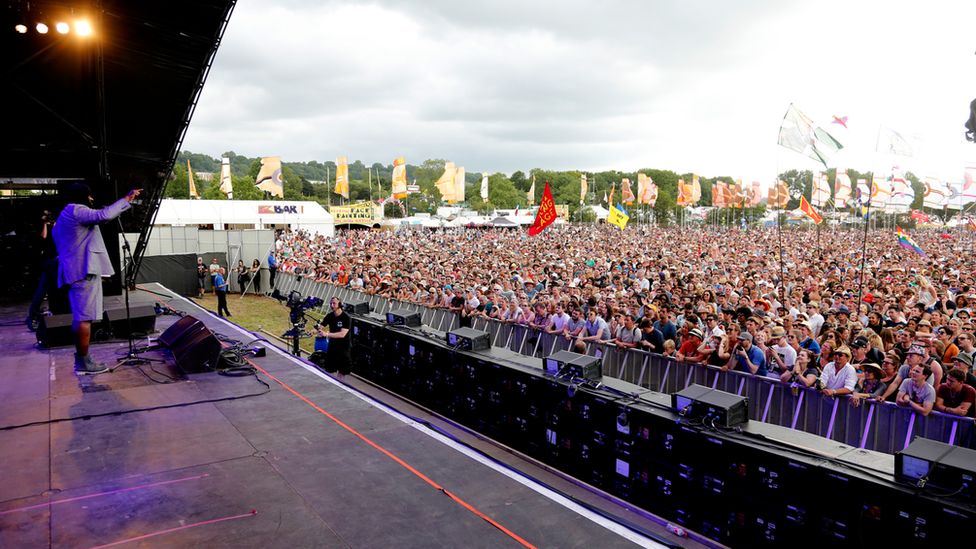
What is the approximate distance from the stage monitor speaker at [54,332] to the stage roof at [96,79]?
311 cm

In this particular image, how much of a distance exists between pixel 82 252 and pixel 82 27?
12.9 ft

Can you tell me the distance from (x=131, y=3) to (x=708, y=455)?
1026 centimetres

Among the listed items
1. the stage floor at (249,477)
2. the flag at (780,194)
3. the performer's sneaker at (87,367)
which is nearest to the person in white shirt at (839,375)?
the stage floor at (249,477)

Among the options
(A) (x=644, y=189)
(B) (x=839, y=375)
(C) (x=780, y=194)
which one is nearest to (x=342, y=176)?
(A) (x=644, y=189)

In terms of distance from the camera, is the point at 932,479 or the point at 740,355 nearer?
the point at 932,479

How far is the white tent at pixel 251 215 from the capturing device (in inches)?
1915

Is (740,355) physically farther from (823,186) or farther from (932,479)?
(823,186)

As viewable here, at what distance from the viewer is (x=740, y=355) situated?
8.89 metres

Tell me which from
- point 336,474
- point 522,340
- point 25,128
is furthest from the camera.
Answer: point 522,340

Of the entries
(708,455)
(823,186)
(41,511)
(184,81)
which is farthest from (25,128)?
(823,186)

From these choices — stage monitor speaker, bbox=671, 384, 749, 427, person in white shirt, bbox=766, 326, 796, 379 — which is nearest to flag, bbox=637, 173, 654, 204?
person in white shirt, bbox=766, 326, 796, 379

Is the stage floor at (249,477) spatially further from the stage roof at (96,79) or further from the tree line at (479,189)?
the tree line at (479,189)

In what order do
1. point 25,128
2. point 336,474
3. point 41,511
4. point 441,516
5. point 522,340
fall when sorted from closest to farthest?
point 41,511 < point 441,516 < point 336,474 < point 25,128 < point 522,340

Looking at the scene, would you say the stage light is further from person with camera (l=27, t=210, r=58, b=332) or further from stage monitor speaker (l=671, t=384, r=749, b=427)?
stage monitor speaker (l=671, t=384, r=749, b=427)
